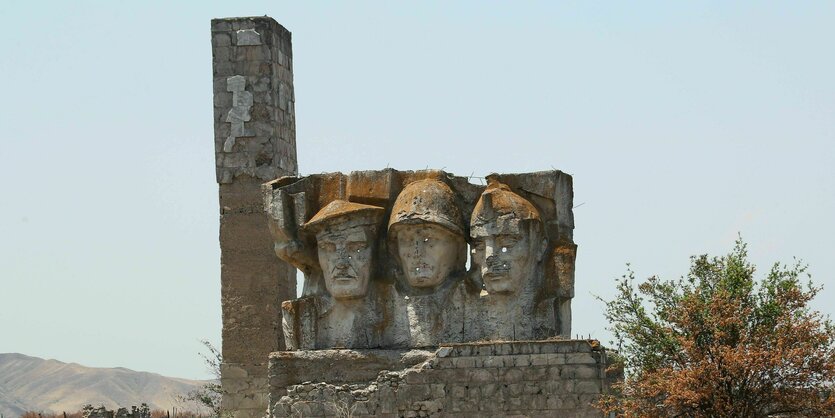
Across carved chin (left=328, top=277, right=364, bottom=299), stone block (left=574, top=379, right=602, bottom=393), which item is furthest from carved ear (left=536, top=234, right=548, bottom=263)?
carved chin (left=328, top=277, right=364, bottom=299)

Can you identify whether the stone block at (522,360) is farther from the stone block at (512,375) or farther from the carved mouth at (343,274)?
the carved mouth at (343,274)

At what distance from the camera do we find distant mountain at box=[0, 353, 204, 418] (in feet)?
259

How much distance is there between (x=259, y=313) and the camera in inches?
968

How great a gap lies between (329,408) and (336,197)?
267 cm

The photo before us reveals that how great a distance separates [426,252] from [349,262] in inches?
35.2

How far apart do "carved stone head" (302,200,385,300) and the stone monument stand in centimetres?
2

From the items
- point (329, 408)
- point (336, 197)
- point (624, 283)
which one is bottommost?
point (329, 408)

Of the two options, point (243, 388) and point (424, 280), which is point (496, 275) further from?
point (243, 388)

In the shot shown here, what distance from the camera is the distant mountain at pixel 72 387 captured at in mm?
79062

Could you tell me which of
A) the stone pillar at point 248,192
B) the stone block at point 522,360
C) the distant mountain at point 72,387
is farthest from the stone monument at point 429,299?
the distant mountain at point 72,387

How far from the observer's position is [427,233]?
20.1 meters

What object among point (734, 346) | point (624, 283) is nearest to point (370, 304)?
point (624, 283)

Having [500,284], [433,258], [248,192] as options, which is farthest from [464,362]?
[248,192]

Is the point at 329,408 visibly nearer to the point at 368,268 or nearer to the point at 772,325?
the point at 368,268
